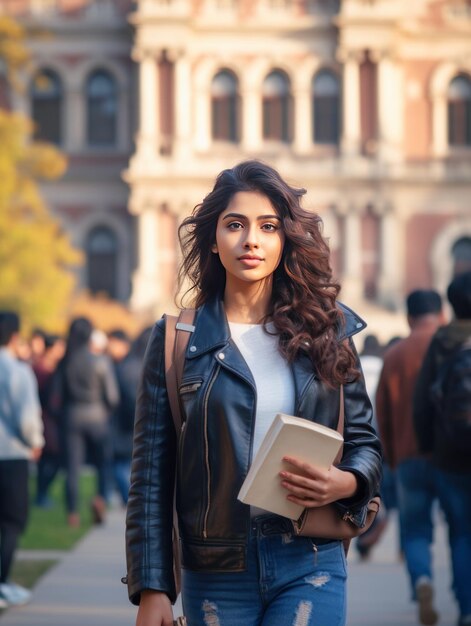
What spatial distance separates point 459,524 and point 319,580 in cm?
366

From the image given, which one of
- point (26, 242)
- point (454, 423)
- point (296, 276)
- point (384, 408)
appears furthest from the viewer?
point (26, 242)

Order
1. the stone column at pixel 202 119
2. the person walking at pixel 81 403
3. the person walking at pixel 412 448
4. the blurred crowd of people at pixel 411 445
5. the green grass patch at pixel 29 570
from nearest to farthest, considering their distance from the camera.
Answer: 1. the blurred crowd of people at pixel 411 445
2. the person walking at pixel 412 448
3. the green grass patch at pixel 29 570
4. the person walking at pixel 81 403
5. the stone column at pixel 202 119

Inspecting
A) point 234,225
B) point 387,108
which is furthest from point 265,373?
point 387,108

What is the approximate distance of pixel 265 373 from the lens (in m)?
3.52

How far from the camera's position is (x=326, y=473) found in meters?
3.35

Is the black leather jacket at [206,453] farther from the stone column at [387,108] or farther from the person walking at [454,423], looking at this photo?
the stone column at [387,108]

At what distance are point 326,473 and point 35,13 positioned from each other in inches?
1616

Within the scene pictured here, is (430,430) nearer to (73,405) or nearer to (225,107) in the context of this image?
(73,405)

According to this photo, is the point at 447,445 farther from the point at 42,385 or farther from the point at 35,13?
the point at 35,13

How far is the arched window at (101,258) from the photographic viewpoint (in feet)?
139

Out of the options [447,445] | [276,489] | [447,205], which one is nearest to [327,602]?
[276,489]

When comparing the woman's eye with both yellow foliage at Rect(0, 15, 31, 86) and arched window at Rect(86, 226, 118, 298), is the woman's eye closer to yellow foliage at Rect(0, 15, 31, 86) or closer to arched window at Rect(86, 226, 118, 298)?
yellow foliage at Rect(0, 15, 31, 86)

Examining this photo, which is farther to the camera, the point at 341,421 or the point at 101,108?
the point at 101,108

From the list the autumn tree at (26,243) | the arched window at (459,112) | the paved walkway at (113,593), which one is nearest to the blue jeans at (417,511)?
the paved walkway at (113,593)
